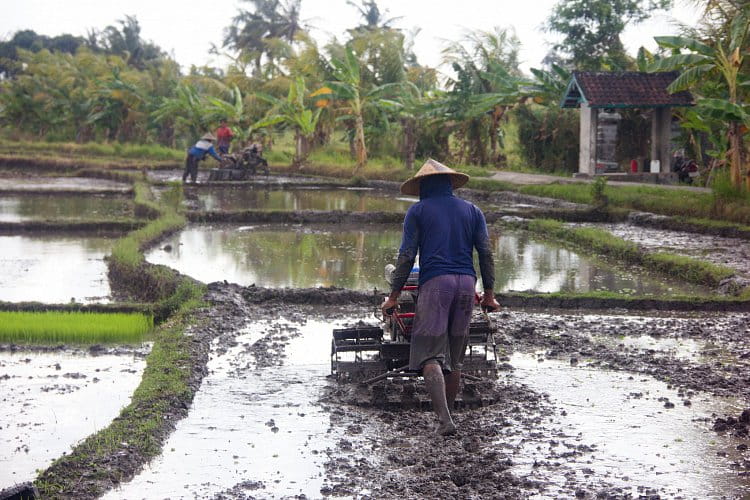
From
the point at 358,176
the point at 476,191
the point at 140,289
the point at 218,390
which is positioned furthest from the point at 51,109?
the point at 218,390

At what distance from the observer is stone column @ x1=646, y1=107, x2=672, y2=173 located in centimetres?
2084

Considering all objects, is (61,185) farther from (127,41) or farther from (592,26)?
(127,41)

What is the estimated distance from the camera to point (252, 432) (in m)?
5.18

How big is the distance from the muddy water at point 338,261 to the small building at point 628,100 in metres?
7.02

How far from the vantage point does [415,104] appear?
25094 mm

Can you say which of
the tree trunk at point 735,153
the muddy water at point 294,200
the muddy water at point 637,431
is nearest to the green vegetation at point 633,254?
the tree trunk at point 735,153

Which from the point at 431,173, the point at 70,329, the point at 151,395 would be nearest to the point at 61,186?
the point at 70,329

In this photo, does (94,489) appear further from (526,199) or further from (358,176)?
(358,176)

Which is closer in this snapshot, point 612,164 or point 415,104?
point 612,164

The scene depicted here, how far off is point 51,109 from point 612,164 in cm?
2138

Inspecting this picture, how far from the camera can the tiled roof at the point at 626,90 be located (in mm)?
20234

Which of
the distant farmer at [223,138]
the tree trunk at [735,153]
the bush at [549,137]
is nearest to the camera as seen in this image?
the tree trunk at [735,153]

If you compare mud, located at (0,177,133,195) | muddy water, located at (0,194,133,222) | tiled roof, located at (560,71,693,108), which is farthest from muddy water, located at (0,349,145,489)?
tiled roof, located at (560,71,693,108)

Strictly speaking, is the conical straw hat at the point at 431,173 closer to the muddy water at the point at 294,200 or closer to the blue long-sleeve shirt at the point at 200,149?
the muddy water at the point at 294,200
